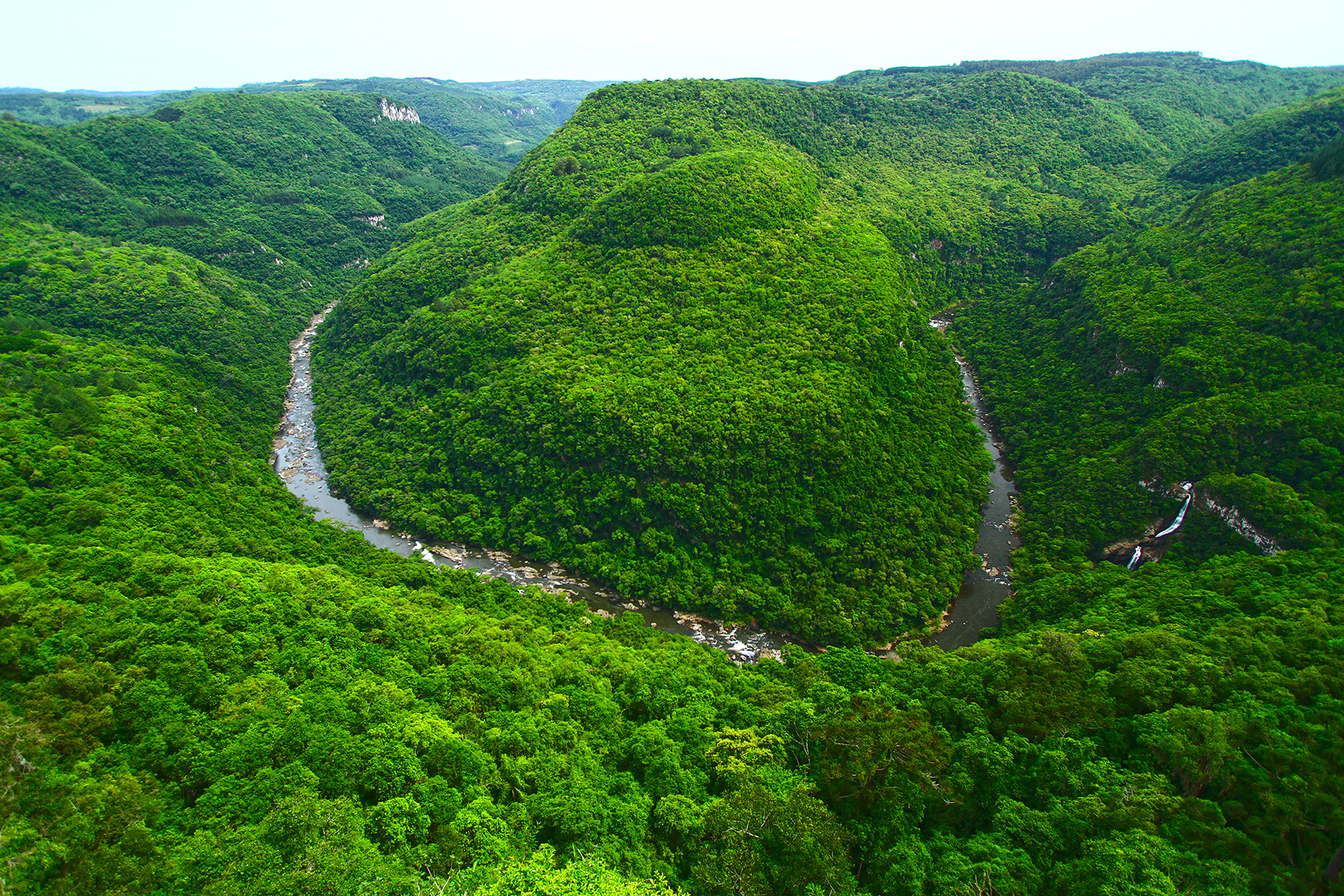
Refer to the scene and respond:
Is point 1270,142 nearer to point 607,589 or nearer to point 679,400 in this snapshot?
point 679,400

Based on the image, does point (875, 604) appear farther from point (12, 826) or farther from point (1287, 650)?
point (12, 826)

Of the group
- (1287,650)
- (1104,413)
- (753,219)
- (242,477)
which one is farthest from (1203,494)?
(242,477)

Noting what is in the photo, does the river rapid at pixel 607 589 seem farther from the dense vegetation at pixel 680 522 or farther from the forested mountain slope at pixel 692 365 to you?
the dense vegetation at pixel 680 522

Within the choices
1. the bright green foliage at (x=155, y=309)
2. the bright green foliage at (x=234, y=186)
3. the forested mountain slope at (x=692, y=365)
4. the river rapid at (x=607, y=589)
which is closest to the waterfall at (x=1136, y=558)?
the river rapid at (x=607, y=589)

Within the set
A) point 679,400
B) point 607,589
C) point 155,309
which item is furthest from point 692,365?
point 155,309

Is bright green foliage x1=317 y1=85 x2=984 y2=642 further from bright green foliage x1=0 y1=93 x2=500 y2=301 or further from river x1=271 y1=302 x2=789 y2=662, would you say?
bright green foliage x1=0 y1=93 x2=500 y2=301

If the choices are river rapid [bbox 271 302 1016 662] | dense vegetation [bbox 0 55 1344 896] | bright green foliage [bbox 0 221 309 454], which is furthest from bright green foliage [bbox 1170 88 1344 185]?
bright green foliage [bbox 0 221 309 454]

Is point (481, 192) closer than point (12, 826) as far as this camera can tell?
No
